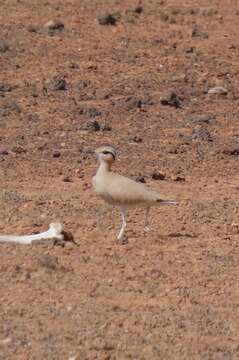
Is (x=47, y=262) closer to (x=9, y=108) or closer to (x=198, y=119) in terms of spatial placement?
(x=9, y=108)

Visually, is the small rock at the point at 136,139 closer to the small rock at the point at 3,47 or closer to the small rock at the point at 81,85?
the small rock at the point at 81,85

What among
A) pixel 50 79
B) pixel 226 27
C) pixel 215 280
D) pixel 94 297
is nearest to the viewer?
pixel 94 297

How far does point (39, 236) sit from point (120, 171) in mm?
3051

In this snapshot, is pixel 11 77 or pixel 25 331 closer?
pixel 25 331

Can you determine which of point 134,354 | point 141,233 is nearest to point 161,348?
point 134,354

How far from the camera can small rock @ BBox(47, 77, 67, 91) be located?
48.5ft

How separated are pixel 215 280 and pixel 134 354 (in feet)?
4.84

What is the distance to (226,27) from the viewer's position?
1881cm

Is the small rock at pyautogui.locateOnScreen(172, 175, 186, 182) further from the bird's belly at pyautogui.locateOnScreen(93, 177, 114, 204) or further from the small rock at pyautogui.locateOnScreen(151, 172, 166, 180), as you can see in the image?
the bird's belly at pyautogui.locateOnScreen(93, 177, 114, 204)

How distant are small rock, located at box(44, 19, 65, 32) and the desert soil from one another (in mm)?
73

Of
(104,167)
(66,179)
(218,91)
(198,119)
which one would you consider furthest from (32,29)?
(104,167)

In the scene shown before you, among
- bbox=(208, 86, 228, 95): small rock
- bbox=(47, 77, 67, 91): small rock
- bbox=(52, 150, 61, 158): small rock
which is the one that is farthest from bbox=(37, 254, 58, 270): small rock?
bbox=(208, 86, 228, 95): small rock

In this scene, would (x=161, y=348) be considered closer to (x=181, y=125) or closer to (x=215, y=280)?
(x=215, y=280)

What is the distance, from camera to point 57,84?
14.8m
